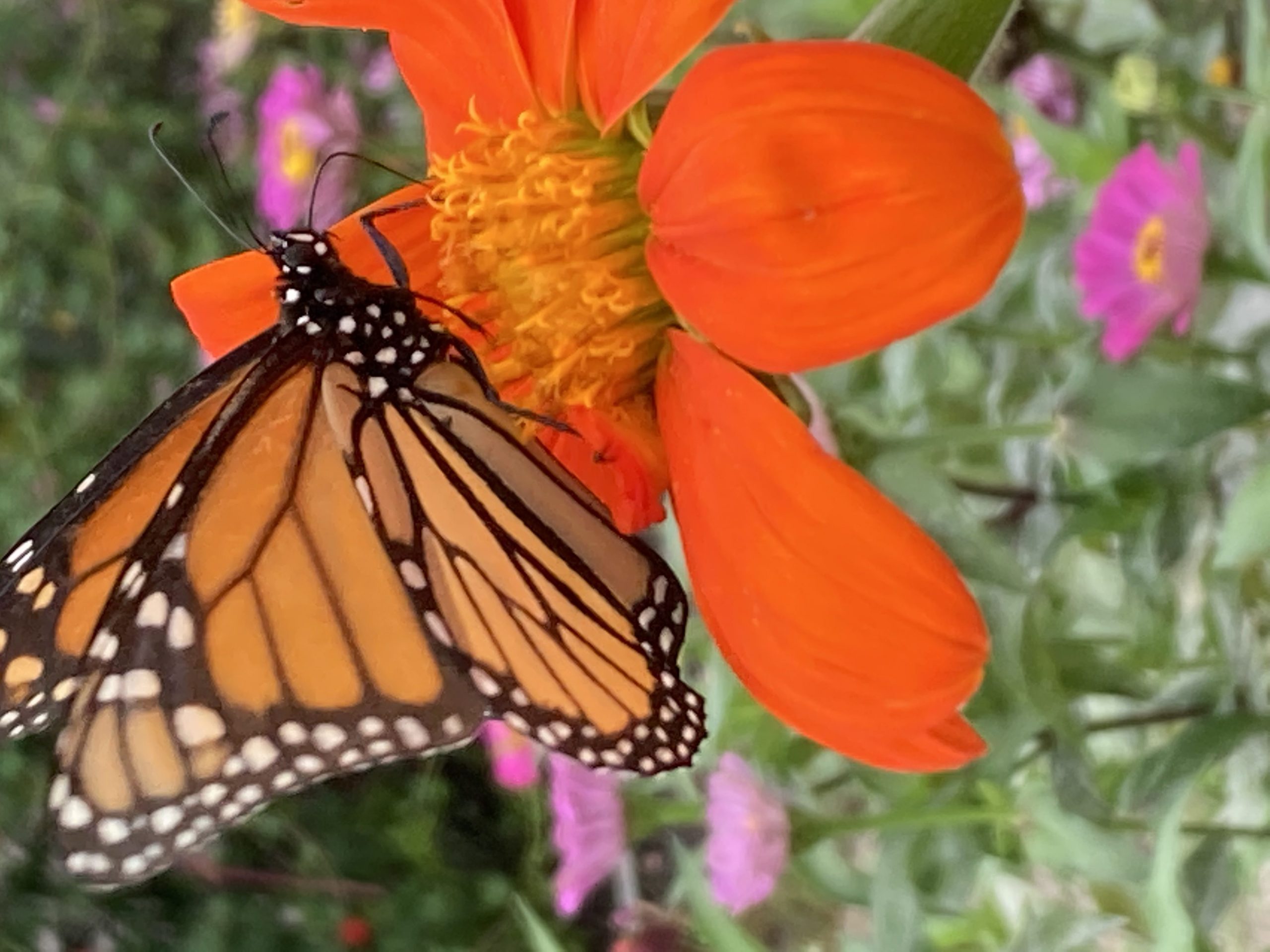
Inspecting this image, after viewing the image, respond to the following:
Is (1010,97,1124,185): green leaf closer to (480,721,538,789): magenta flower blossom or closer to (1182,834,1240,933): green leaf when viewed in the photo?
(1182,834,1240,933): green leaf

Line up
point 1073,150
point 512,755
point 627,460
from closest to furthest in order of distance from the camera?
point 627,460
point 1073,150
point 512,755

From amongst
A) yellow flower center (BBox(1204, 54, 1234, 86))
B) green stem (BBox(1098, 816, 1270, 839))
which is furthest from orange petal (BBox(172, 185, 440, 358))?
yellow flower center (BBox(1204, 54, 1234, 86))

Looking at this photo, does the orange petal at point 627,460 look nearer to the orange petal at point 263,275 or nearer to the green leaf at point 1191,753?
the orange petal at point 263,275

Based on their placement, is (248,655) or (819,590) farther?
(248,655)

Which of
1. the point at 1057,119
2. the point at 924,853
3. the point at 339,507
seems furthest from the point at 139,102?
the point at 924,853

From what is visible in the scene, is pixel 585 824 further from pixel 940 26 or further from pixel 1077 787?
pixel 940 26

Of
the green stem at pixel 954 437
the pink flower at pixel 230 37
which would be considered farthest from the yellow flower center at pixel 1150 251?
the pink flower at pixel 230 37

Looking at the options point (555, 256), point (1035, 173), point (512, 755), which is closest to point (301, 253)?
point (555, 256)
